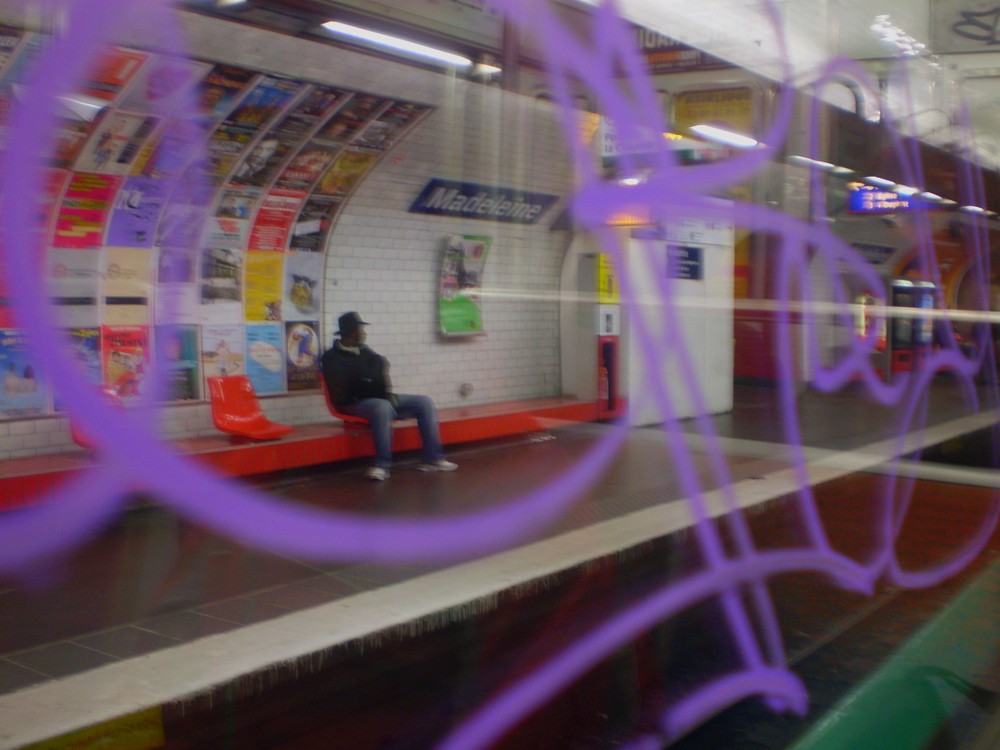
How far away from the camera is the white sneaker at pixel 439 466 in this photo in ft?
5.80

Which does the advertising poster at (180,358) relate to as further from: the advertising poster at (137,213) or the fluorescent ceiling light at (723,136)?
the fluorescent ceiling light at (723,136)

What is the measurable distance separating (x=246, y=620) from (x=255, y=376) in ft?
3.45

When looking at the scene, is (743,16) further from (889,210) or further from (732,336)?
(889,210)

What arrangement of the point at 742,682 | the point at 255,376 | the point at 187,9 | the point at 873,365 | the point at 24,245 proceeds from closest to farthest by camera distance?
the point at 24,245, the point at 187,9, the point at 255,376, the point at 742,682, the point at 873,365

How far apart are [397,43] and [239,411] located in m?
0.64

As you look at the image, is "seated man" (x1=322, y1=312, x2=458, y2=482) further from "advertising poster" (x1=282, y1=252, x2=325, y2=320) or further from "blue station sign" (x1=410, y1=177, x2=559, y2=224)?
"blue station sign" (x1=410, y1=177, x2=559, y2=224)

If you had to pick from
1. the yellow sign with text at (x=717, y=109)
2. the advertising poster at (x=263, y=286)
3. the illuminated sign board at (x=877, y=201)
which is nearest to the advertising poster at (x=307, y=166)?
the advertising poster at (x=263, y=286)

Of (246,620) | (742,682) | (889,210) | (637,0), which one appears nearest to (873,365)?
(889,210)

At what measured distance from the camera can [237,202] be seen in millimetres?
1497

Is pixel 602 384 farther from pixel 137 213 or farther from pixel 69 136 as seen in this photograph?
pixel 69 136

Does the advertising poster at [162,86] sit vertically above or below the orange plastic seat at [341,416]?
above

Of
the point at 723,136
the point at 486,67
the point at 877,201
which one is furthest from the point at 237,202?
the point at 877,201

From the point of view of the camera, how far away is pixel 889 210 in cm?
319

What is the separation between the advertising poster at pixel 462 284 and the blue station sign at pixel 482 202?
47 mm
